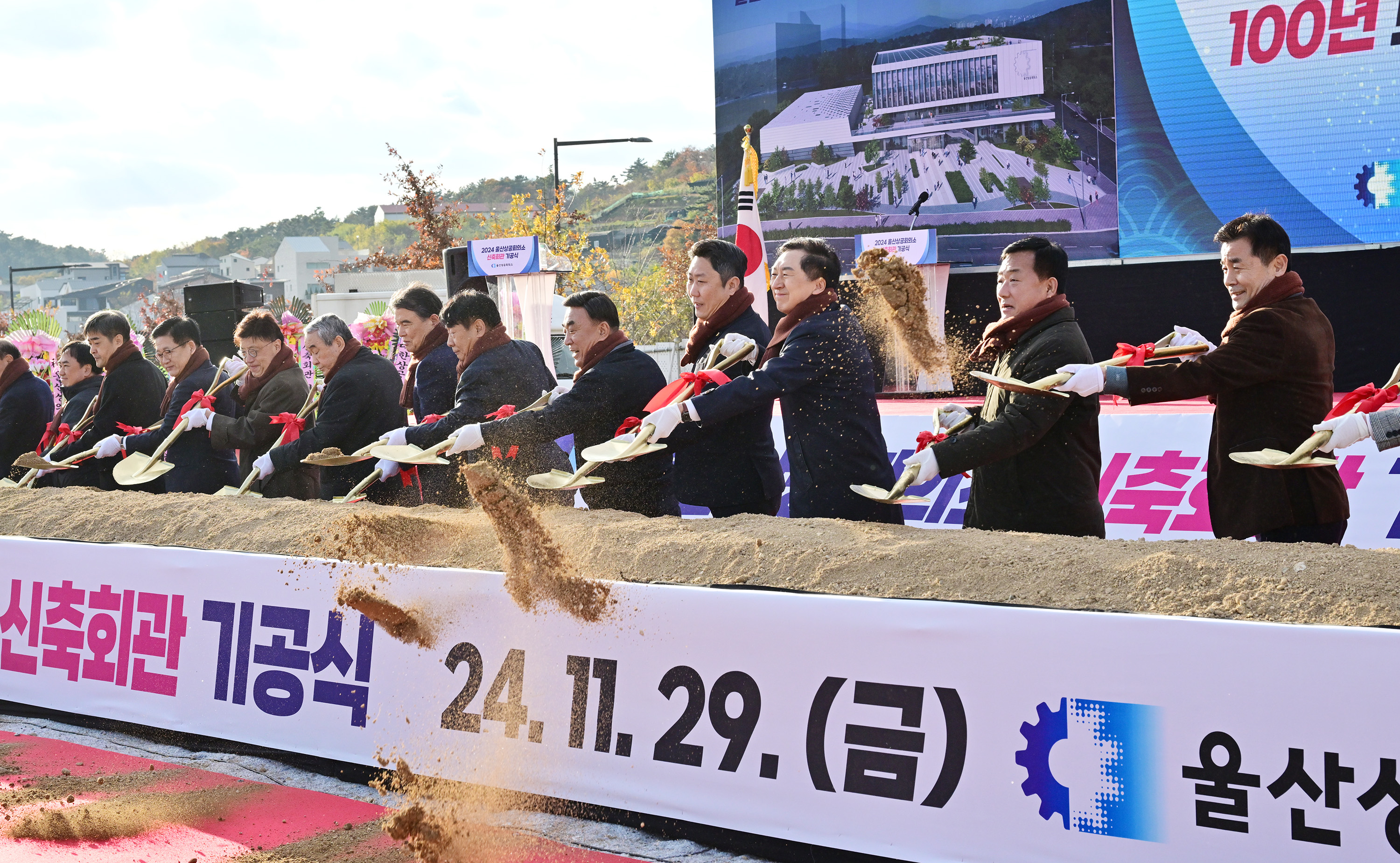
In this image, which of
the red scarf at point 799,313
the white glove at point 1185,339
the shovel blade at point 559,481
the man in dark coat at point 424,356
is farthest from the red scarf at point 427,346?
the white glove at point 1185,339

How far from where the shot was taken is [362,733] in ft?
10.1

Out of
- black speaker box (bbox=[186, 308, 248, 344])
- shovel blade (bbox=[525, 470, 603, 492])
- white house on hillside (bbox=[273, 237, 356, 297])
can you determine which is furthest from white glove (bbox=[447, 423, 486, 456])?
white house on hillside (bbox=[273, 237, 356, 297])

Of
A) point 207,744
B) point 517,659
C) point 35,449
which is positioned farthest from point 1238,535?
point 35,449

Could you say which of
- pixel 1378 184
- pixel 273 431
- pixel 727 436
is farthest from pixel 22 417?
pixel 1378 184

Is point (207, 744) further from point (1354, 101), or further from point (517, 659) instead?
point (1354, 101)

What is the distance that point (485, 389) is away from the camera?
4.08 meters

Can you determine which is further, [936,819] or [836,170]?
[836,170]

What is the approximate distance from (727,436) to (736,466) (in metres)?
0.10

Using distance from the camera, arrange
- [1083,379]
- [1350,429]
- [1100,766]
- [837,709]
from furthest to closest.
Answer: [1083,379]
[1350,429]
[837,709]
[1100,766]

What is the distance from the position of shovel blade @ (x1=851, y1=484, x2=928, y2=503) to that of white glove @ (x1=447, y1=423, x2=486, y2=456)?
129cm

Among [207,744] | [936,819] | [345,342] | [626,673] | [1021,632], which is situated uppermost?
[345,342]

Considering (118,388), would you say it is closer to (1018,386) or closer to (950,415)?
(950,415)

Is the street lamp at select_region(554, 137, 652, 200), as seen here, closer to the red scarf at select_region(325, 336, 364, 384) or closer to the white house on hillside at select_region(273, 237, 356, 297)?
the red scarf at select_region(325, 336, 364, 384)

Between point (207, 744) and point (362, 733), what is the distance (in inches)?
29.1
